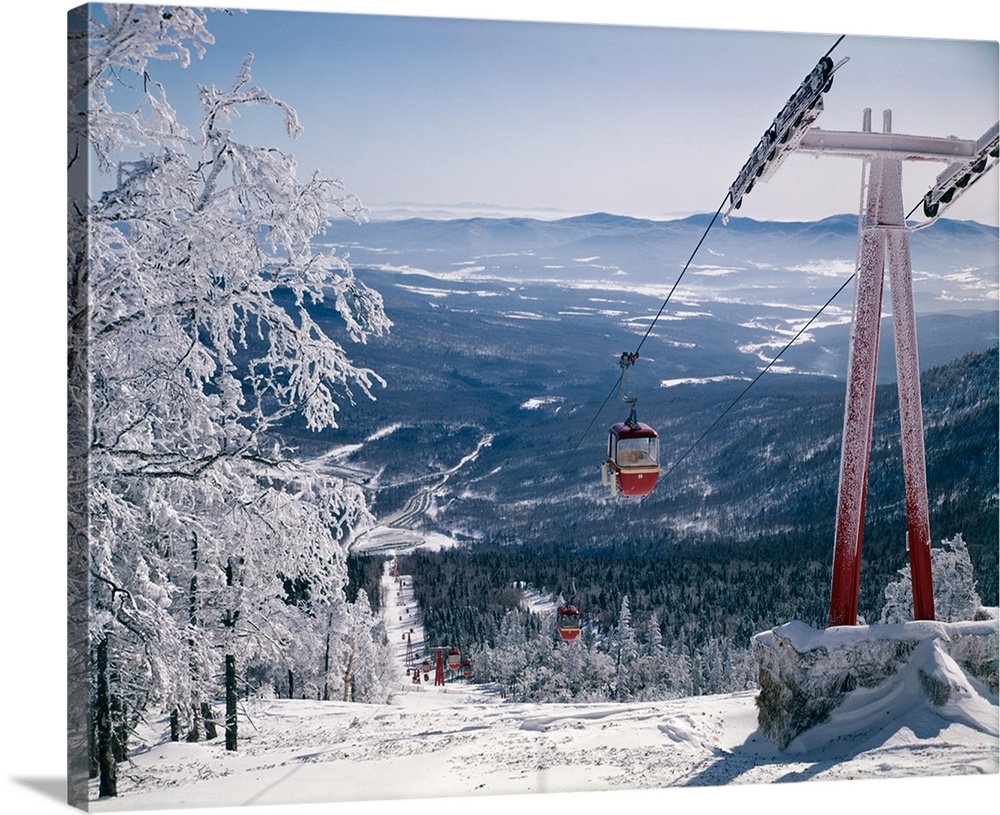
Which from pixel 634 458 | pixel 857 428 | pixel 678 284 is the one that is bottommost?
pixel 634 458

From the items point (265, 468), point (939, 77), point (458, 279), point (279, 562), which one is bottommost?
point (279, 562)

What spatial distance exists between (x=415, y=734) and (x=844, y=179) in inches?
199

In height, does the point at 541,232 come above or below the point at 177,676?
above

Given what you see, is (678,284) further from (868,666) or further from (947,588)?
(868,666)

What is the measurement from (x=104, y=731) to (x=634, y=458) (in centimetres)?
374

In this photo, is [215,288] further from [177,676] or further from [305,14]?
[177,676]

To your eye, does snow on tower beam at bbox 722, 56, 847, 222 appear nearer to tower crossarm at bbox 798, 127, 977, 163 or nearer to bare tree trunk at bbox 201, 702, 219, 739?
tower crossarm at bbox 798, 127, 977, 163

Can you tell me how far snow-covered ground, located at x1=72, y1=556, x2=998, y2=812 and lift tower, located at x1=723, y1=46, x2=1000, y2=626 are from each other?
2.66 feet

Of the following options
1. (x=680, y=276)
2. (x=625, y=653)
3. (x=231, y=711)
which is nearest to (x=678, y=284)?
(x=680, y=276)

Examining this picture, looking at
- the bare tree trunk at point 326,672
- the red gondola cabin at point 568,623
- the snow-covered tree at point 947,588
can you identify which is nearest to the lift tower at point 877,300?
the snow-covered tree at point 947,588

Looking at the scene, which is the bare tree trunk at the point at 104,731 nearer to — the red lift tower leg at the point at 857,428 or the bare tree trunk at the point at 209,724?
the bare tree trunk at the point at 209,724

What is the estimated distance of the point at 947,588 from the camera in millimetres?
7645

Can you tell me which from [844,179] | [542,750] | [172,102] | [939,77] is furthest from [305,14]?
[542,750]

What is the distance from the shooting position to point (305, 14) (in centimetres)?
643
